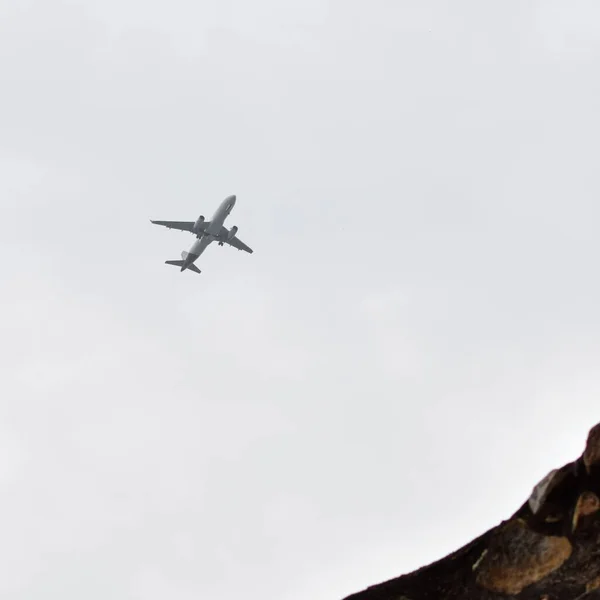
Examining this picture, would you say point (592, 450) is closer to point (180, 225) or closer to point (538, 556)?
point (538, 556)

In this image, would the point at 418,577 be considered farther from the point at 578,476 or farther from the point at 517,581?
the point at 578,476

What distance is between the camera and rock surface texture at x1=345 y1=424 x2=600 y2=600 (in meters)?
4.61

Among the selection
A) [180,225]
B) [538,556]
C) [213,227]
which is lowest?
[538,556]

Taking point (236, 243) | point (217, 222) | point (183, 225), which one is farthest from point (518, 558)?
point (236, 243)

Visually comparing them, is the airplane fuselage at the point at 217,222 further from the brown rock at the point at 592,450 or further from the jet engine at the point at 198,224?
the brown rock at the point at 592,450

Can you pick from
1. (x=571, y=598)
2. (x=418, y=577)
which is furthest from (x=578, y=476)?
(x=418, y=577)

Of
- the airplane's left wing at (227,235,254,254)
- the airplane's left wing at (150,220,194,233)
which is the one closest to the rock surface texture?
the airplane's left wing at (150,220,194,233)

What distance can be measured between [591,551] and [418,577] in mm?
1006

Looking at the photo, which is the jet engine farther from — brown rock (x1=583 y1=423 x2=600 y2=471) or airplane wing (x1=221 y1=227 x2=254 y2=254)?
brown rock (x1=583 y1=423 x2=600 y2=471)

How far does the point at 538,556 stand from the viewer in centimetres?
474

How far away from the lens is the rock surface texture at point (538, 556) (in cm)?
461

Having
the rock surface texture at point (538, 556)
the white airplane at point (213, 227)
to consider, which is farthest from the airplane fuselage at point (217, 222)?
the rock surface texture at point (538, 556)

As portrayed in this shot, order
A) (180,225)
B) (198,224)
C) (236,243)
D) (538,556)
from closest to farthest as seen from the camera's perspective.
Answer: (538,556), (198,224), (180,225), (236,243)

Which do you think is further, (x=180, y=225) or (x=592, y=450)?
(x=180, y=225)
